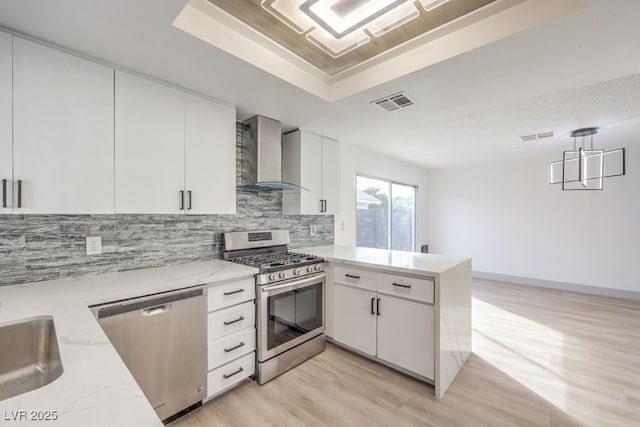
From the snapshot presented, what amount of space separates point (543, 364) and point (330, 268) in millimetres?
2098


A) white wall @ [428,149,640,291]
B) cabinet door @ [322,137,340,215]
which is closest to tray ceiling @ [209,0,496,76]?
cabinet door @ [322,137,340,215]

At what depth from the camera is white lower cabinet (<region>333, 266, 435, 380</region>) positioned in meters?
2.08

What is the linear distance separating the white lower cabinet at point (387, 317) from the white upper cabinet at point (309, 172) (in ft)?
2.73

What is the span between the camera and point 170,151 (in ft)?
6.57

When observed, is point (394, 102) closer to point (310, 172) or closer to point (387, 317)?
point (310, 172)

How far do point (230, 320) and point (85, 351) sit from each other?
1.17 m

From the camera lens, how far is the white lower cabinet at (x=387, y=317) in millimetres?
2084

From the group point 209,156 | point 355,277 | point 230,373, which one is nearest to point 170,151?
point 209,156

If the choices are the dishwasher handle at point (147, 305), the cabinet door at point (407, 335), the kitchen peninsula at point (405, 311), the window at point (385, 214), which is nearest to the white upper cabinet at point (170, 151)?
the dishwasher handle at point (147, 305)

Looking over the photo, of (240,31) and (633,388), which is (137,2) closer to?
(240,31)

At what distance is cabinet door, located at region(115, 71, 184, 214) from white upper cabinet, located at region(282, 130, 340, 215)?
1215 mm

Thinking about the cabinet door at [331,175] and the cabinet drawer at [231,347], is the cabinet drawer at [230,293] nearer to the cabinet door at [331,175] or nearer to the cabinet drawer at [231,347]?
the cabinet drawer at [231,347]

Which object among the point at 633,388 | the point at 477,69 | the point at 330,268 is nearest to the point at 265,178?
the point at 330,268

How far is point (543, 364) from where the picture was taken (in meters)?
2.47
